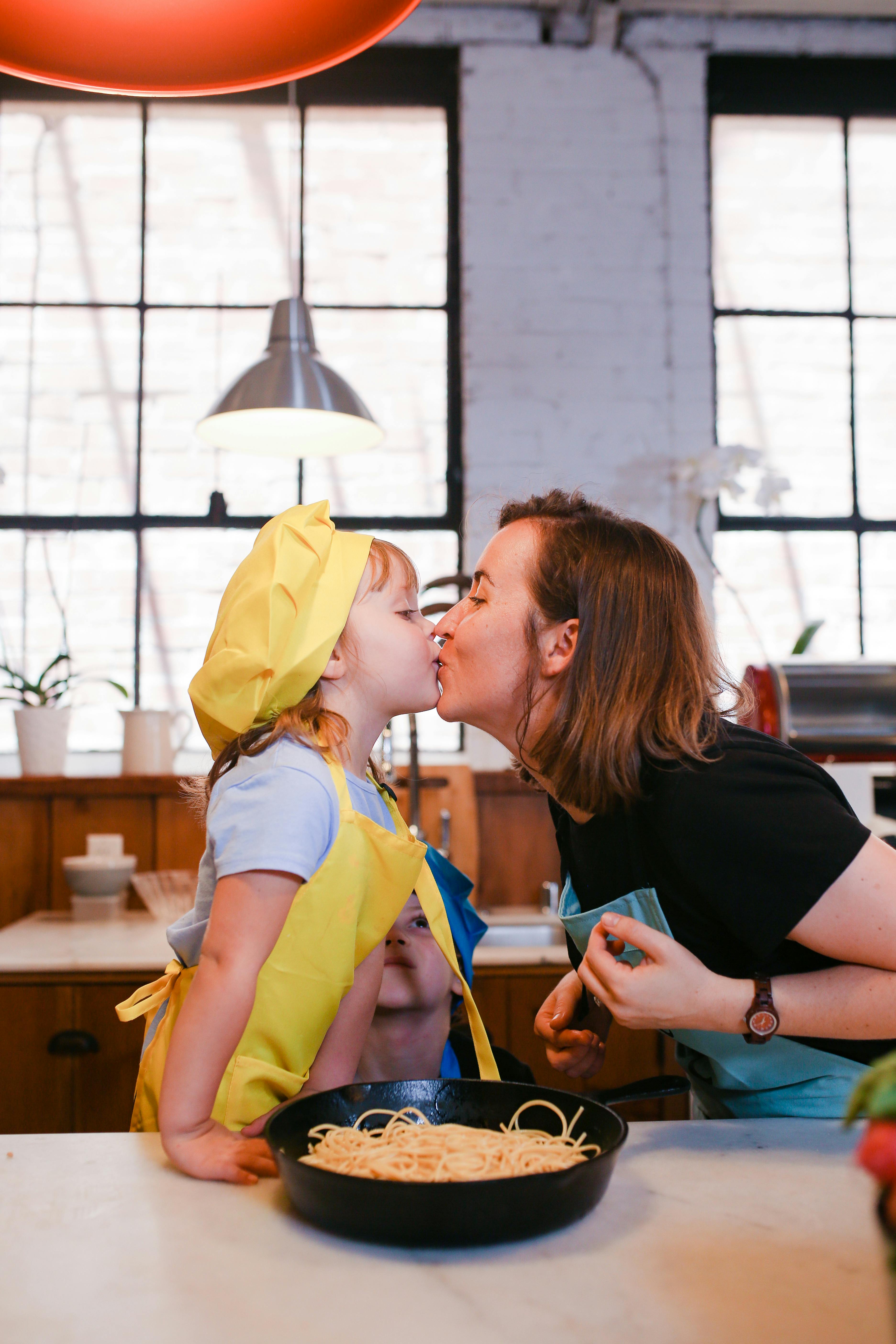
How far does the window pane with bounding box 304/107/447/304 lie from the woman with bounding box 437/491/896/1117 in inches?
94.7

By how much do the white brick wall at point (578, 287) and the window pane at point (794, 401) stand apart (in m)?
0.25

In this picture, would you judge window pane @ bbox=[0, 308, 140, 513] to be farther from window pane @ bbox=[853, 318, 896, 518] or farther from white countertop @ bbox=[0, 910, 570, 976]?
window pane @ bbox=[853, 318, 896, 518]

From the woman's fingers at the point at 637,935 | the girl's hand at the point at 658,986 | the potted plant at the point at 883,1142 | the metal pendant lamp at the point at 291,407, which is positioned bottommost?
the girl's hand at the point at 658,986

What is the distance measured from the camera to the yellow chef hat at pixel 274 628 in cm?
122

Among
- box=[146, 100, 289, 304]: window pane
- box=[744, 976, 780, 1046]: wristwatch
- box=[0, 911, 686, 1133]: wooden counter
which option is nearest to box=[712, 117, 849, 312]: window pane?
box=[146, 100, 289, 304]: window pane

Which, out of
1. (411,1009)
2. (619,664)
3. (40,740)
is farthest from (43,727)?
(619,664)

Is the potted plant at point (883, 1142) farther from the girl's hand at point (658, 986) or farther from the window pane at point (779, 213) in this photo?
the window pane at point (779, 213)

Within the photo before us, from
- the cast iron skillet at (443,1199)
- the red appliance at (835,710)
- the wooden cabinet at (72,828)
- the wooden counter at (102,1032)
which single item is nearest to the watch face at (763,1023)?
the cast iron skillet at (443,1199)

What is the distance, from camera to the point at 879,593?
12.4ft

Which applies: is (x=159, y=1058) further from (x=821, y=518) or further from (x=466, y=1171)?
(x=821, y=518)

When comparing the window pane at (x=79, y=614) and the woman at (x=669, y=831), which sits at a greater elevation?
the window pane at (x=79, y=614)

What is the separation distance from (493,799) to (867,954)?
215 cm

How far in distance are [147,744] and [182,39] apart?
7.81 ft

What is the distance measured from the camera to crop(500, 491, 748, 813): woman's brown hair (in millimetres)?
1204
